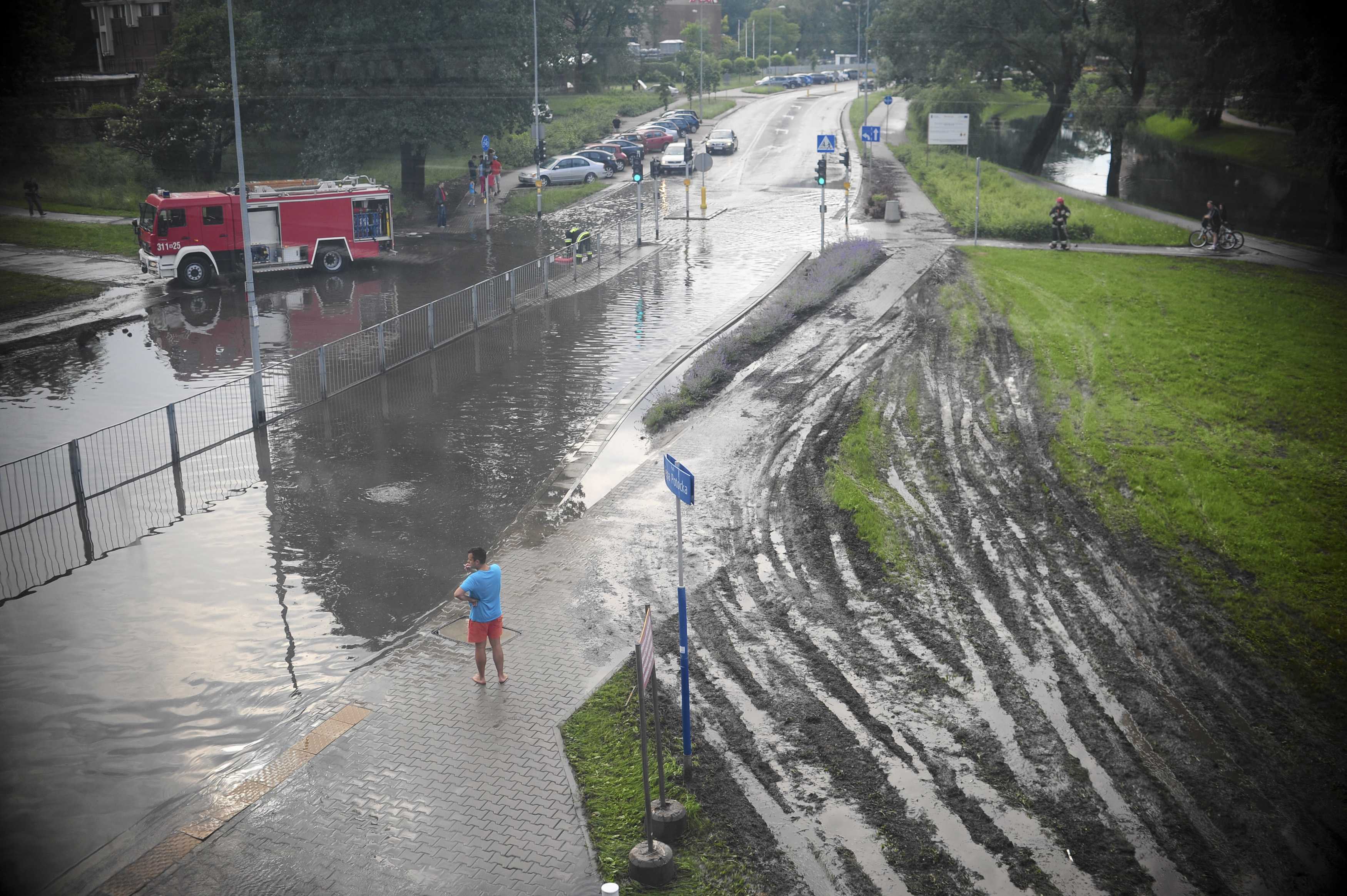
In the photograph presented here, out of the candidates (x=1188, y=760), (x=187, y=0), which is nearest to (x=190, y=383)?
(x=1188, y=760)

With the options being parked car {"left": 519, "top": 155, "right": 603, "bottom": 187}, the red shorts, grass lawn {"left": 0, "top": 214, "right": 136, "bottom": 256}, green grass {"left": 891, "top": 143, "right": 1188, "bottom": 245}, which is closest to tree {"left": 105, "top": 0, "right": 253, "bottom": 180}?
grass lawn {"left": 0, "top": 214, "right": 136, "bottom": 256}

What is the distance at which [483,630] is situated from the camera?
35.0 feet

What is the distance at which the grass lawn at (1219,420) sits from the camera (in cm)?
1237

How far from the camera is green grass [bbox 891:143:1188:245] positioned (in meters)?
35.5

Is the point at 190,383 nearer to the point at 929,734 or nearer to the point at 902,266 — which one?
the point at 929,734

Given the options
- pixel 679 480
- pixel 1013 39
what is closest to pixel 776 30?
pixel 1013 39

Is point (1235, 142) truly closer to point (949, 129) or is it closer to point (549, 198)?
point (949, 129)

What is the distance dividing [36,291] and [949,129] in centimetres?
4232

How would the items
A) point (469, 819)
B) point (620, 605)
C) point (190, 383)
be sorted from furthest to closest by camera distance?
point (190, 383), point (620, 605), point (469, 819)

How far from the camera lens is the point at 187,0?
155ft

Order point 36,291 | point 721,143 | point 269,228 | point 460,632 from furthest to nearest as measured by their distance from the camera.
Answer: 1. point 721,143
2. point 269,228
3. point 36,291
4. point 460,632

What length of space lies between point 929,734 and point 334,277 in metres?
27.3

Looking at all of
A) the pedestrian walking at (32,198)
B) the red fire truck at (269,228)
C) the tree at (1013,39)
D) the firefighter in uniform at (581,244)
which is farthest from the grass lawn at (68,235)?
the tree at (1013,39)

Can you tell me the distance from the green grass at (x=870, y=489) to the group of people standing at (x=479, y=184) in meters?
25.9
